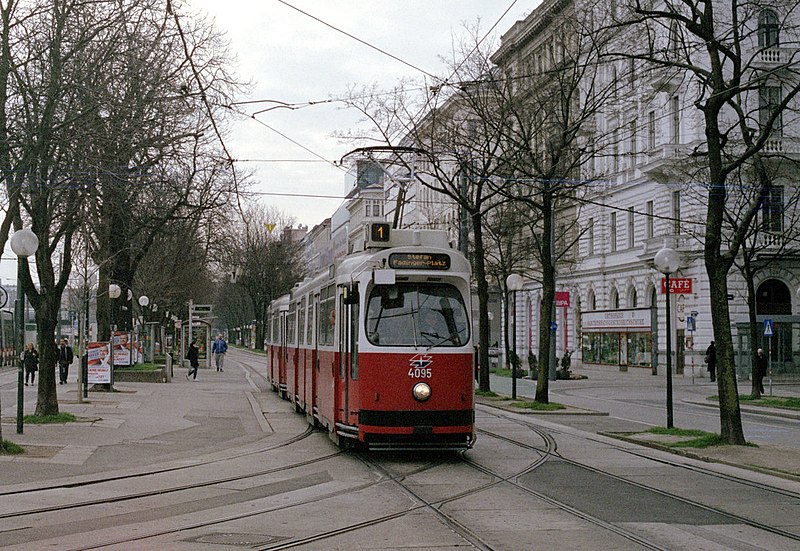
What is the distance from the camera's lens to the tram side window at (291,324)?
81.2 ft

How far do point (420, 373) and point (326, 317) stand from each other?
3292 mm

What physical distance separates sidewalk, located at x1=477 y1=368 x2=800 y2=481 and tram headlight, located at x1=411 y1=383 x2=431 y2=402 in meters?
4.63

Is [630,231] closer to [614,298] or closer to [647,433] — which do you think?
[614,298]

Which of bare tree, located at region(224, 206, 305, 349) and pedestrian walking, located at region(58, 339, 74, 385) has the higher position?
bare tree, located at region(224, 206, 305, 349)

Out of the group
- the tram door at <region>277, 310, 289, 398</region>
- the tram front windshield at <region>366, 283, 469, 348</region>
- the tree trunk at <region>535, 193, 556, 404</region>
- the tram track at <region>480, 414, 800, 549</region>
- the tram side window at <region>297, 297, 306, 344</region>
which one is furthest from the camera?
the tram door at <region>277, 310, 289, 398</region>

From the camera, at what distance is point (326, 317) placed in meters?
18.1

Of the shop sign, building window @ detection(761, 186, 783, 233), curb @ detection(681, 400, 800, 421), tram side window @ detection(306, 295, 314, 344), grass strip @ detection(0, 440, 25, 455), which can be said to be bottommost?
curb @ detection(681, 400, 800, 421)

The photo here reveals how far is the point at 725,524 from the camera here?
1037 centimetres

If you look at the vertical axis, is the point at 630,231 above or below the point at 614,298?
above

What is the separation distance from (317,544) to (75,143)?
1165 centimetres

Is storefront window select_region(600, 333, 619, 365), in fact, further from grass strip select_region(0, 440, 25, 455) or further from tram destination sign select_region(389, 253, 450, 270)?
grass strip select_region(0, 440, 25, 455)

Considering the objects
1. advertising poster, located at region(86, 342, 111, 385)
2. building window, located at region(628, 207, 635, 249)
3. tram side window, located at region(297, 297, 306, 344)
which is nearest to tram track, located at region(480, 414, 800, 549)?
tram side window, located at region(297, 297, 306, 344)

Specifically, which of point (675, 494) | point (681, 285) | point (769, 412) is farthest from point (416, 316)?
point (681, 285)

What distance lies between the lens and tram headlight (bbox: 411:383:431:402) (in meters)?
15.3
